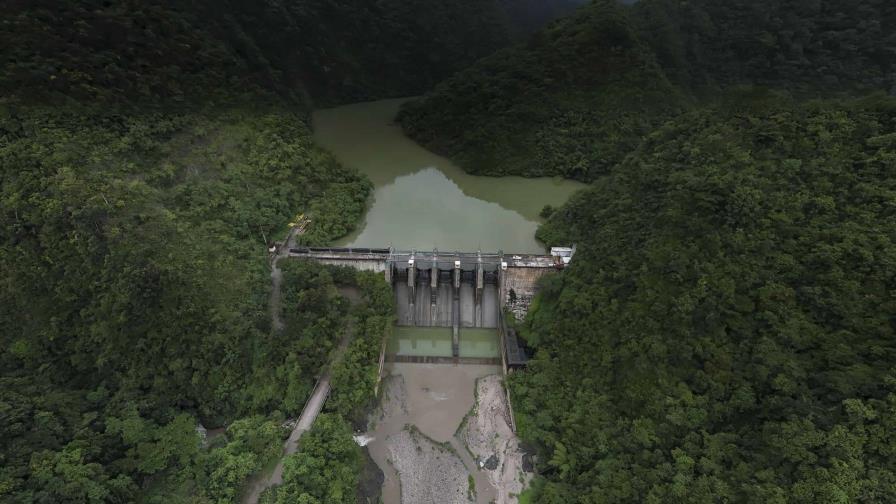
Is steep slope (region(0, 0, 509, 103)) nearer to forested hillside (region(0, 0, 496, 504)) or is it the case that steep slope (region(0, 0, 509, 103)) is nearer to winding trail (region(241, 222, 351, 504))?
forested hillside (region(0, 0, 496, 504))

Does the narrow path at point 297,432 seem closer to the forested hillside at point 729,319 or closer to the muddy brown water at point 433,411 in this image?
the muddy brown water at point 433,411

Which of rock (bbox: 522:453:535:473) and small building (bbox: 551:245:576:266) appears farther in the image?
small building (bbox: 551:245:576:266)

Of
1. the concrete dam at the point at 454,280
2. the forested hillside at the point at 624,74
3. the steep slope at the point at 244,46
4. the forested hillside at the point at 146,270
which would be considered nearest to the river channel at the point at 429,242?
the concrete dam at the point at 454,280

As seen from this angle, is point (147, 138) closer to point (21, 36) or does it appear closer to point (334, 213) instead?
point (21, 36)

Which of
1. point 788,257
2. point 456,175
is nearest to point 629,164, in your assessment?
point 788,257

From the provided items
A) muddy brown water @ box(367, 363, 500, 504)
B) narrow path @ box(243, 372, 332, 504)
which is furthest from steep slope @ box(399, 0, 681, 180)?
narrow path @ box(243, 372, 332, 504)
